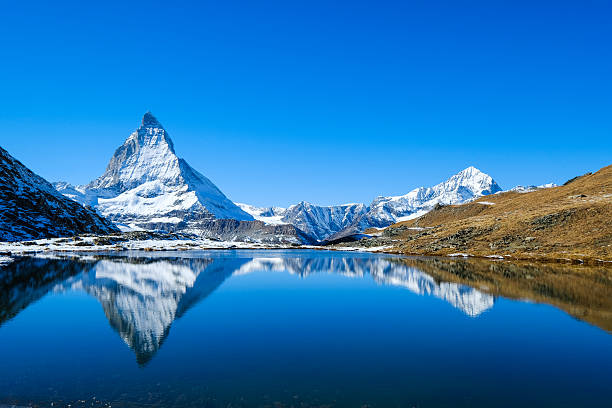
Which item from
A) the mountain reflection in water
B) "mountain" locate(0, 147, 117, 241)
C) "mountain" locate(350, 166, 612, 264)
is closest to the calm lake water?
the mountain reflection in water

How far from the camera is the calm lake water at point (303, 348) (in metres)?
16.5

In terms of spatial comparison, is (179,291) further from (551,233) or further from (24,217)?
(24,217)

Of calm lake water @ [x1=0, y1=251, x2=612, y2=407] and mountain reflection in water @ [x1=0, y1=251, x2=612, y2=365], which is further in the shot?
mountain reflection in water @ [x1=0, y1=251, x2=612, y2=365]

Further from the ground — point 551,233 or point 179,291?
point 551,233

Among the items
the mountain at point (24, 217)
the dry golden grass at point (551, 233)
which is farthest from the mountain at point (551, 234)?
the mountain at point (24, 217)

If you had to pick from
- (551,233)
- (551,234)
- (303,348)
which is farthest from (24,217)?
(551,233)

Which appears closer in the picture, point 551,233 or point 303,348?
point 303,348

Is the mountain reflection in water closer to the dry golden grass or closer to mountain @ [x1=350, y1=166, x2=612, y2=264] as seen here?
the dry golden grass

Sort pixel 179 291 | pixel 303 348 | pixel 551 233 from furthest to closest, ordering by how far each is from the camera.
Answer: pixel 551 233, pixel 179 291, pixel 303 348

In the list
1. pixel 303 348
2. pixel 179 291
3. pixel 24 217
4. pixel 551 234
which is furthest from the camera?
pixel 24 217

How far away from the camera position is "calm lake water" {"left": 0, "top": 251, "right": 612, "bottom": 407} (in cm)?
1650

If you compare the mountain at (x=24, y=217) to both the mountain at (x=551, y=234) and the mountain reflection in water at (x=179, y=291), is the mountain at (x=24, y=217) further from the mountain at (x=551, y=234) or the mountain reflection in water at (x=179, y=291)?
the mountain at (x=551, y=234)

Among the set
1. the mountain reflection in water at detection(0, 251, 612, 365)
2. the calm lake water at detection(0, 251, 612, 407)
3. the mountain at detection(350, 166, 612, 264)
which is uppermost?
the mountain at detection(350, 166, 612, 264)

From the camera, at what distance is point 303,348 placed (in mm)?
23812
